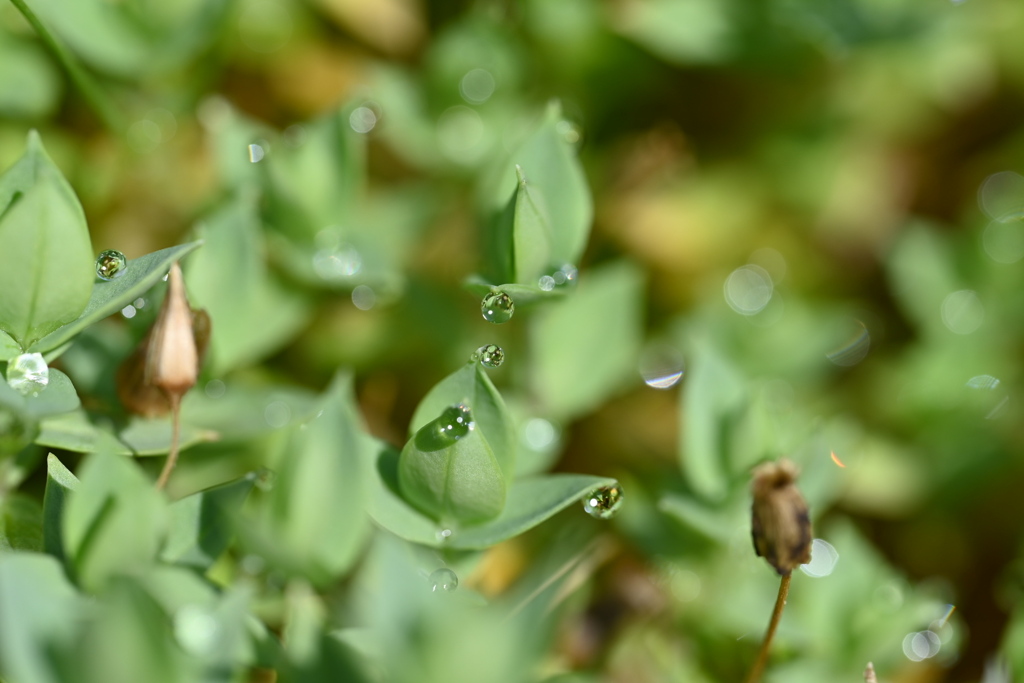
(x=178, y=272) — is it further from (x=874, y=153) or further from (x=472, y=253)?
(x=874, y=153)

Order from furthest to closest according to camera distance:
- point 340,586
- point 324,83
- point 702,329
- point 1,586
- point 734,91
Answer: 1. point 734,91
2. point 324,83
3. point 702,329
4. point 340,586
5. point 1,586

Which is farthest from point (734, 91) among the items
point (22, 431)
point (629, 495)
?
point (22, 431)

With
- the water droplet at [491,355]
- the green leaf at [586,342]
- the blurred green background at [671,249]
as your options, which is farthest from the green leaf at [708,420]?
the water droplet at [491,355]

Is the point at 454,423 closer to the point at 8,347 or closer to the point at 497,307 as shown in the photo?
the point at 497,307

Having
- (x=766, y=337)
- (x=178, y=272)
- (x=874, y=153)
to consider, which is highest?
(x=178, y=272)

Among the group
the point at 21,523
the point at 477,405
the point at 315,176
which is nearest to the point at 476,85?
the point at 315,176

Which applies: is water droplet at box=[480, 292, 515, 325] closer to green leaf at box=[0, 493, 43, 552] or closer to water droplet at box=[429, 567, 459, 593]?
water droplet at box=[429, 567, 459, 593]
